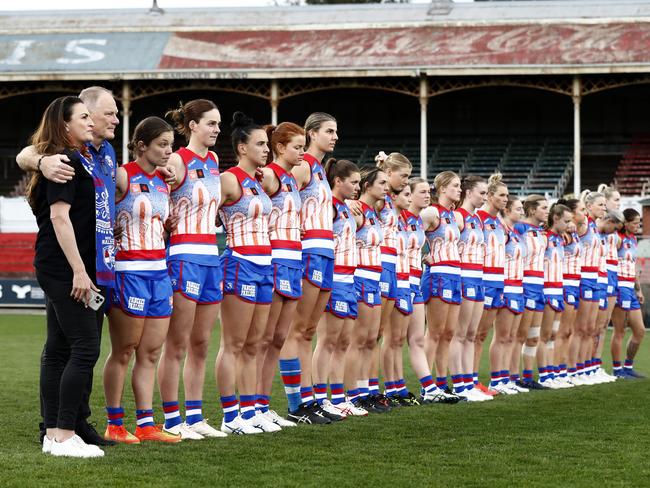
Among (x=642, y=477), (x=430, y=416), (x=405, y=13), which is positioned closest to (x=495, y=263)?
(x=430, y=416)

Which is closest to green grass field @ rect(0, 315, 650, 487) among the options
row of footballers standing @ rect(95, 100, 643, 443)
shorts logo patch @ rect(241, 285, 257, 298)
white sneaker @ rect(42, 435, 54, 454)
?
white sneaker @ rect(42, 435, 54, 454)

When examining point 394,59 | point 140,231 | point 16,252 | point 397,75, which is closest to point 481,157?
point 394,59

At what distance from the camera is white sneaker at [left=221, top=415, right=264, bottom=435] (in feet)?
27.1

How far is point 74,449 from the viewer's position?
692 cm

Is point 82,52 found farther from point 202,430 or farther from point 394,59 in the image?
point 202,430

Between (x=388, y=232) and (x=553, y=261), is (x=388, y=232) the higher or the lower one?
the higher one

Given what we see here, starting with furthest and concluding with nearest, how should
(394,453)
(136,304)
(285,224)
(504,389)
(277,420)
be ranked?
(504,389), (277,420), (285,224), (136,304), (394,453)

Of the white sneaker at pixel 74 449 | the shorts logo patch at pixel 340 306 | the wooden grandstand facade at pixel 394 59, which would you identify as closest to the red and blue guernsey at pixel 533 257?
the shorts logo patch at pixel 340 306

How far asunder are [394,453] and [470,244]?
479cm

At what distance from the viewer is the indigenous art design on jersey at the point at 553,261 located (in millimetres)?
13594

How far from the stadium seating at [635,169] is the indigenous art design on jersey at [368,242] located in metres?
24.0

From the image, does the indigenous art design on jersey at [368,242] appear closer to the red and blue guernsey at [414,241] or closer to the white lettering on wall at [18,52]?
the red and blue guernsey at [414,241]

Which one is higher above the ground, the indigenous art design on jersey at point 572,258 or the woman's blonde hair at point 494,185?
the woman's blonde hair at point 494,185

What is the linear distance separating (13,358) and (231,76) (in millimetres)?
19095
